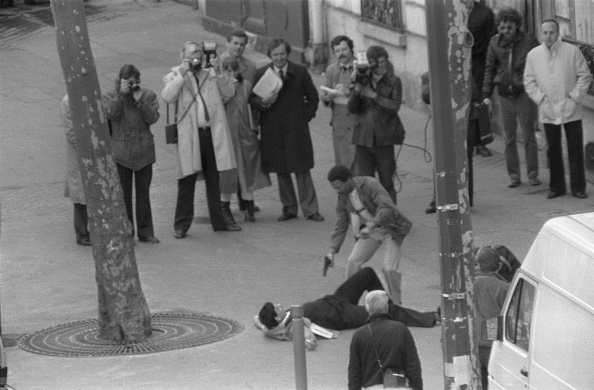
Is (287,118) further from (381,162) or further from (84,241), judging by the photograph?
(84,241)

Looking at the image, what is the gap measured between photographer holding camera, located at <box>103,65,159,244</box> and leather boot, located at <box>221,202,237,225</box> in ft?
3.27

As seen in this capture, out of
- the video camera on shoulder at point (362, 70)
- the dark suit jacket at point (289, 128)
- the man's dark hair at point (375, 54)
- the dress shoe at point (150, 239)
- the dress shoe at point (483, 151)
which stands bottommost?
the dress shoe at point (150, 239)

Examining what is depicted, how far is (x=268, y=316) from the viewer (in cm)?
1165

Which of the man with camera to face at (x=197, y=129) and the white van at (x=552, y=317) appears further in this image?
the man with camera to face at (x=197, y=129)

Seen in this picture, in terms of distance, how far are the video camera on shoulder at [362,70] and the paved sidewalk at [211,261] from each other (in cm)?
164

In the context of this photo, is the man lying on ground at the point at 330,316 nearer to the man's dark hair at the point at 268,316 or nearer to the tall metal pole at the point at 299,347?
the man's dark hair at the point at 268,316

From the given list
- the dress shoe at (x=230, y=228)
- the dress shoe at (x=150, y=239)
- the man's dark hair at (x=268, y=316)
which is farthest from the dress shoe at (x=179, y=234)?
the man's dark hair at (x=268, y=316)

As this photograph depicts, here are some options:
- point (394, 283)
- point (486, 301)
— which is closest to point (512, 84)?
point (394, 283)

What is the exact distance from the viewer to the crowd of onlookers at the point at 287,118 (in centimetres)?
1437

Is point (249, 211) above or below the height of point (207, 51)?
below

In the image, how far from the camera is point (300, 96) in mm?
15250

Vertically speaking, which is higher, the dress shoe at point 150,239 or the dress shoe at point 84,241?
the dress shoe at point 84,241

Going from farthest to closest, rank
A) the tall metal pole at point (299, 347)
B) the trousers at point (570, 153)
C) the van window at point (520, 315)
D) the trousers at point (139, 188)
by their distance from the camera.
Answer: the trousers at point (570, 153), the trousers at point (139, 188), the tall metal pole at point (299, 347), the van window at point (520, 315)

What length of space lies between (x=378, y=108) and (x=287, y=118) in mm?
1101
